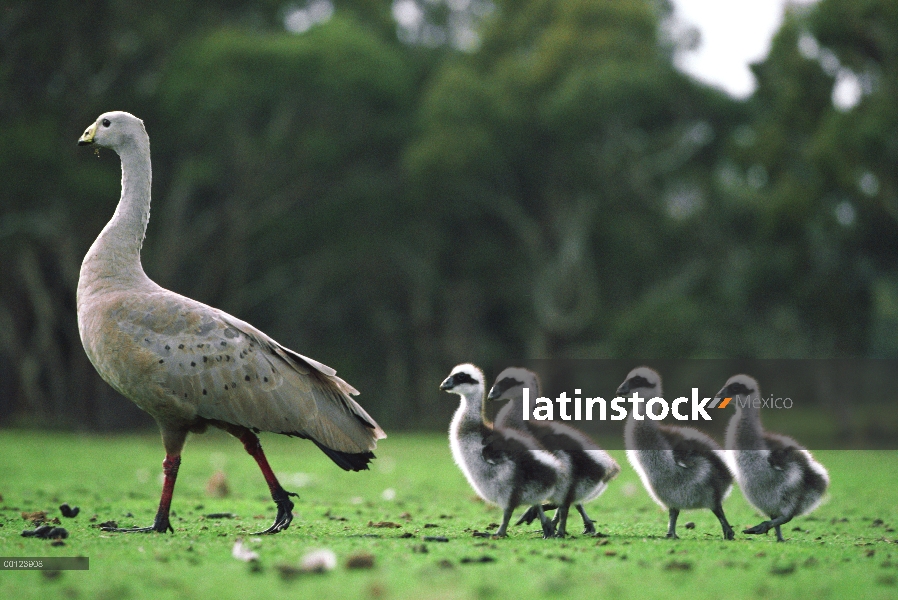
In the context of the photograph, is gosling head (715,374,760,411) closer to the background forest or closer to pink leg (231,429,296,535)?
pink leg (231,429,296,535)

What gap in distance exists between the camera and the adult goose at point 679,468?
27.1ft

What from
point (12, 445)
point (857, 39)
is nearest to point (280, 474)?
point (12, 445)

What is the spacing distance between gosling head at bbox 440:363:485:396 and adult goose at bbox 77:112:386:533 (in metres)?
0.71

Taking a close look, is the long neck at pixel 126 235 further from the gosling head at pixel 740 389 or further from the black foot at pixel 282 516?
the gosling head at pixel 740 389

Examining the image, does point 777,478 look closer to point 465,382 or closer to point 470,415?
point 470,415

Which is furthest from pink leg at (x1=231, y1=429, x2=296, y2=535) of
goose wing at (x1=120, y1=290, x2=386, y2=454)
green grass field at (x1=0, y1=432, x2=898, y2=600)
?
goose wing at (x1=120, y1=290, x2=386, y2=454)

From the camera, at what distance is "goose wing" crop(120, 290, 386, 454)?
8094 mm

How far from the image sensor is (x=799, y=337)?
3512cm

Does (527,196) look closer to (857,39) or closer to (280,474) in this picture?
(857,39)

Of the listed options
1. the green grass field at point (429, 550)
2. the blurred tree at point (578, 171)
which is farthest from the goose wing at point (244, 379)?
the blurred tree at point (578, 171)

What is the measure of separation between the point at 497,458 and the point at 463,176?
25.6m

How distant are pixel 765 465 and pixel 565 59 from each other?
26164 mm

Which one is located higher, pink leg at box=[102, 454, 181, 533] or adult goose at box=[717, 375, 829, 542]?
adult goose at box=[717, 375, 829, 542]

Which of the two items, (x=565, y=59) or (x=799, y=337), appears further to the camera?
(x=799, y=337)
